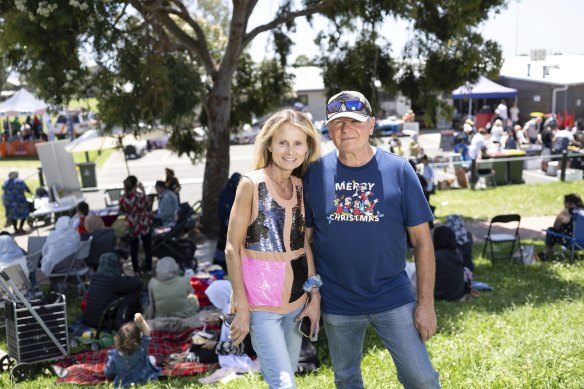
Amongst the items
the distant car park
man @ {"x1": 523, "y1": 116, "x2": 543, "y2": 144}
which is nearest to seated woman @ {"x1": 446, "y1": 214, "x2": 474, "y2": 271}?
man @ {"x1": 523, "y1": 116, "x2": 543, "y2": 144}

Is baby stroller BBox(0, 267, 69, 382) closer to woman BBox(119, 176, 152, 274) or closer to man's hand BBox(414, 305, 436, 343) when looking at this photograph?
woman BBox(119, 176, 152, 274)

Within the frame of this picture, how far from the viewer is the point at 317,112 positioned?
35.3 metres

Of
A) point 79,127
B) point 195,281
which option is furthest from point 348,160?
point 79,127

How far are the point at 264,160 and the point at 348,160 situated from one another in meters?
0.41

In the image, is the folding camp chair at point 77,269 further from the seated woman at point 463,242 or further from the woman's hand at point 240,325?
the woman's hand at point 240,325

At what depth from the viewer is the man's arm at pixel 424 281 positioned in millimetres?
3000

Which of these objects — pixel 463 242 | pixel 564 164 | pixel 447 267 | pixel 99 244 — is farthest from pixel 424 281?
pixel 564 164

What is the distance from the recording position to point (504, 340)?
537 centimetres

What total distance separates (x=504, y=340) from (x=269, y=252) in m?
3.21

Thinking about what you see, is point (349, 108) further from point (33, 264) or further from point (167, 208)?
point (167, 208)

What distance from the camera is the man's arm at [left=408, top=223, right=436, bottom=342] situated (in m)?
3.00

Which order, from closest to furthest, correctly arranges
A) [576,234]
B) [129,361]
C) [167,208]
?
1. [129,361]
2. [576,234]
3. [167,208]

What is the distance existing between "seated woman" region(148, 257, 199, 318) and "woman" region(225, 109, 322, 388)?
14.3ft

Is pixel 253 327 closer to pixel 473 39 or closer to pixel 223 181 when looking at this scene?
pixel 473 39
